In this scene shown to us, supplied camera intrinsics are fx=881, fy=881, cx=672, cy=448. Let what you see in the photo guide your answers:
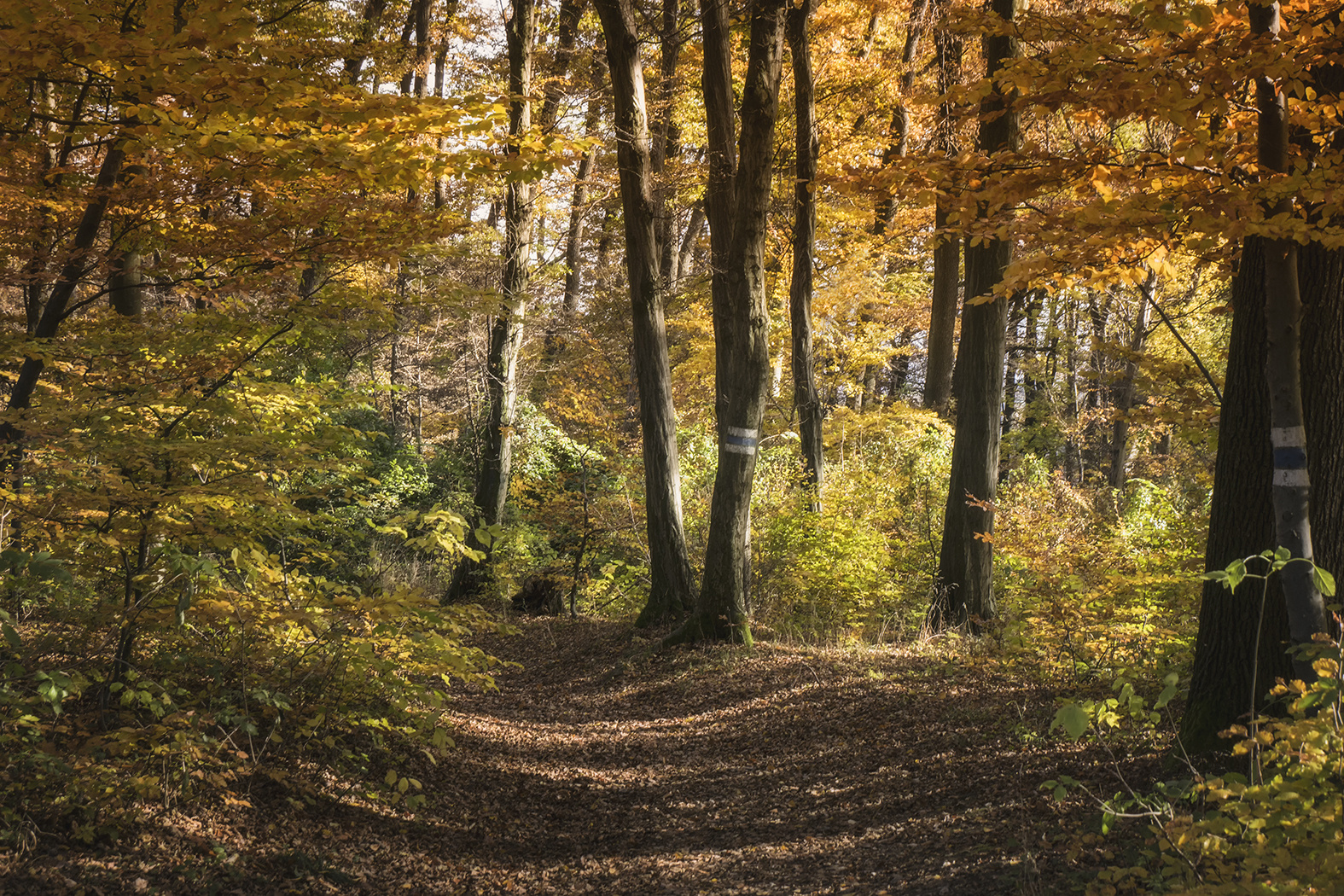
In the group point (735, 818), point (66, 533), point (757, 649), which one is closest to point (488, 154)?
point (66, 533)

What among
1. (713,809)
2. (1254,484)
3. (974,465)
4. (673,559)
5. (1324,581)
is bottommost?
(713,809)

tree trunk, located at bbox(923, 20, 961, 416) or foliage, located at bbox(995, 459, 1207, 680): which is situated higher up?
tree trunk, located at bbox(923, 20, 961, 416)

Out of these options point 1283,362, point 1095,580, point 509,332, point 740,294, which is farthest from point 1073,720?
point 509,332

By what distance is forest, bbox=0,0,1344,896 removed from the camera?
3518 mm

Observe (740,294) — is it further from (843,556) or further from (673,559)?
(843,556)

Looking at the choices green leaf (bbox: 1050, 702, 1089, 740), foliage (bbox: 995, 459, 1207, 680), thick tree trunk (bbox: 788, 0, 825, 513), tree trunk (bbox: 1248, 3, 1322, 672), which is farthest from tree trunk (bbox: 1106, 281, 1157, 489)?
green leaf (bbox: 1050, 702, 1089, 740)

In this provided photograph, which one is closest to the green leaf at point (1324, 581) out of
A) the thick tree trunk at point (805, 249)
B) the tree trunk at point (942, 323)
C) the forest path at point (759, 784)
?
the forest path at point (759, 784)

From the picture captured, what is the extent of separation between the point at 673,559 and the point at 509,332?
479 centimetres

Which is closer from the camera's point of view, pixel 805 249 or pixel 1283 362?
pixel 1283 362

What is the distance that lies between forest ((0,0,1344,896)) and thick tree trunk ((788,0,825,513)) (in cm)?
139

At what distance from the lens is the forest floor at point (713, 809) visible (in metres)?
3.60

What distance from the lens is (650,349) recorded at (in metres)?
8.98

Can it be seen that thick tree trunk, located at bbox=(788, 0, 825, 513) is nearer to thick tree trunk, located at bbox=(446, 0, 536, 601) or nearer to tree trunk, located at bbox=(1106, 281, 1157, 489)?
thick tree trunk, located at bbox=(446, 0, 536, 601)

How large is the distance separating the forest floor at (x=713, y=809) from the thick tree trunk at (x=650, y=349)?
1542 mm
